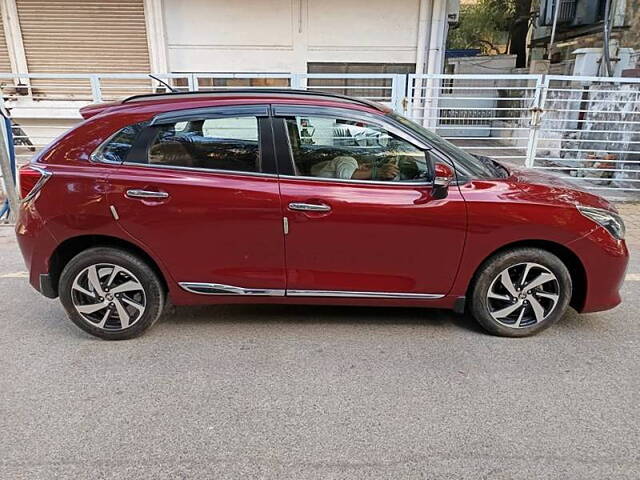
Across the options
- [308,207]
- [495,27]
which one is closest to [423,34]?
[308,207]

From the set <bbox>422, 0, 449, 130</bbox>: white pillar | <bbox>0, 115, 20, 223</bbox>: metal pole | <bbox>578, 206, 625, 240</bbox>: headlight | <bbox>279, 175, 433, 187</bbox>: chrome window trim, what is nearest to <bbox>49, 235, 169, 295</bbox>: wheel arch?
<bbox>279, 175, 433, 187</bbox>: chrome window trim

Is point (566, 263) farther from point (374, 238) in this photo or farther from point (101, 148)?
point (101, 148)

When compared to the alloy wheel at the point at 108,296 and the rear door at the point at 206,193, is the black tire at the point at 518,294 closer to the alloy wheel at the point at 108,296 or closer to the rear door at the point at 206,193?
the rear door at the point at 206,193

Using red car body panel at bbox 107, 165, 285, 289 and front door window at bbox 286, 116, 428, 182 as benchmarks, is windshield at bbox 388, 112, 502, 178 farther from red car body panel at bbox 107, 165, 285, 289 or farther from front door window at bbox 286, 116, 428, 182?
red car body panel at bbox 107, 165, 285, 289

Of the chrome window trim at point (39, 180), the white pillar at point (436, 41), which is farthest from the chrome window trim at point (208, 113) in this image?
the white pillar at point (436, 41)

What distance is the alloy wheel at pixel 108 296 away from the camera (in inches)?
132

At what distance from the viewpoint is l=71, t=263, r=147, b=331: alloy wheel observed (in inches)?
132

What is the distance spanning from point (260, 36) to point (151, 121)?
7.20m

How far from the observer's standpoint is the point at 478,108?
839 centimetres

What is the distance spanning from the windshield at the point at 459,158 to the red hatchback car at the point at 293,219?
26 mm

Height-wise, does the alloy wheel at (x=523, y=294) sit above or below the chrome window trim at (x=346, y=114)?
below

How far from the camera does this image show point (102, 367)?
3121mm

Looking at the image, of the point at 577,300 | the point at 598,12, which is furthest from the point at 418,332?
the point at 598,12

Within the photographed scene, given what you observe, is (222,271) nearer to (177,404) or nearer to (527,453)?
(177,404)
